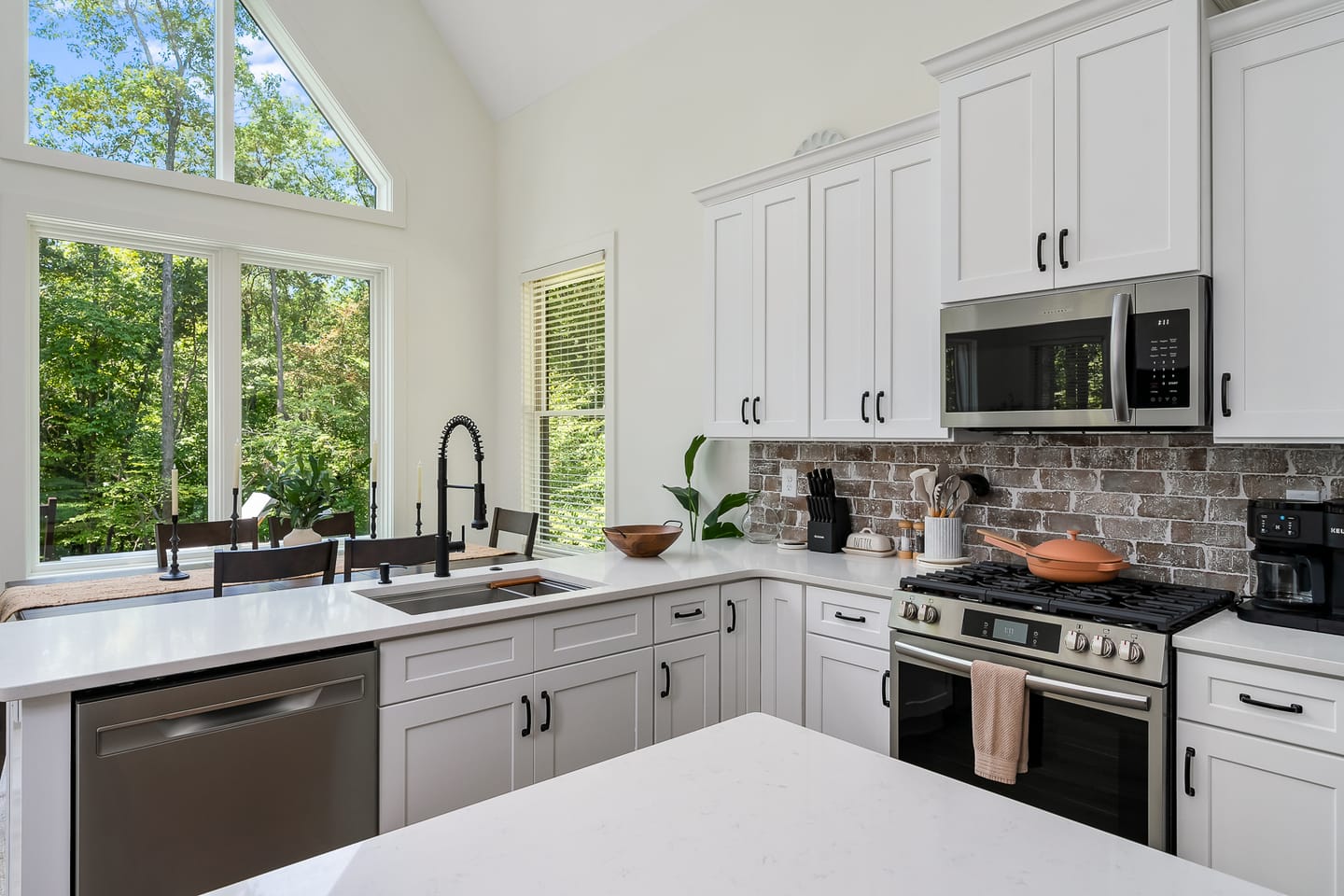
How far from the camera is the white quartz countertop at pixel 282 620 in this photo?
1588 millimetres

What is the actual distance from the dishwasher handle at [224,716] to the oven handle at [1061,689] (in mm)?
1532

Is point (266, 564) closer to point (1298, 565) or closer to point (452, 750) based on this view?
point (452, 750)

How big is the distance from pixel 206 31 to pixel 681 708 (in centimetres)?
450

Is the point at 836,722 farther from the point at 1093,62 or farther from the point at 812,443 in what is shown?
the point at 1093,62

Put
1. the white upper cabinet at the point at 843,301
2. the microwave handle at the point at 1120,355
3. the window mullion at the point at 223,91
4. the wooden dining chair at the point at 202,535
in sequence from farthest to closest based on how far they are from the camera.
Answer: the window mullion at the point at 223,91
the wooden dining chair at the point at 202,535
the white upper cabinet at the point at 843,301
the microwave handle at the point at 1120,355

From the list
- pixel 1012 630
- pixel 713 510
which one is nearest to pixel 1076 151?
pixel 1012 630

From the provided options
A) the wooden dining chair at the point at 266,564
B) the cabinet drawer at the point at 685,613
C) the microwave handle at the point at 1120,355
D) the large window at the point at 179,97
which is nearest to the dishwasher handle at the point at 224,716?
the wooden dining chair at the point at 266,564

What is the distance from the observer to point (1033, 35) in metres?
2.28

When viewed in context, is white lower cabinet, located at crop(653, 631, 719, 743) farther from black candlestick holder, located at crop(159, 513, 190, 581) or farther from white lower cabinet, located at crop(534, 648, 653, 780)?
black candlestick holder, located at crop(159, 513, 190, 581)

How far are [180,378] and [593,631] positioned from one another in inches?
129

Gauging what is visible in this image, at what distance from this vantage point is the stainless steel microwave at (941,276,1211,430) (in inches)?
79.7

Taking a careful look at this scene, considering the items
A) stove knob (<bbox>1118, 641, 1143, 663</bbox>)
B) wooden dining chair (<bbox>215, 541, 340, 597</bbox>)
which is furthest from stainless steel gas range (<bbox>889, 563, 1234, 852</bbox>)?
wooden dining chair (<bbox>215, 541, 340, 597</bbox>)

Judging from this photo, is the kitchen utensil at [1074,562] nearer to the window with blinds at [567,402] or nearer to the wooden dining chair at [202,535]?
the window with blinds at [567,402]

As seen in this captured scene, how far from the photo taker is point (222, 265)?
4.35 m
